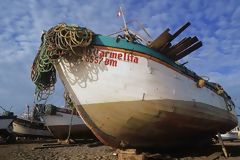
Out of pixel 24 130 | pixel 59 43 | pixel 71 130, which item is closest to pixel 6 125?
pixel 24 130

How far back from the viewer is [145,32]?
9680 millimetres

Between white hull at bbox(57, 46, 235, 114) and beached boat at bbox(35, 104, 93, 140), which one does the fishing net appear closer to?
white hull at bbox(57, 46, 235, 114)

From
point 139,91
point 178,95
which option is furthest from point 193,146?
point 139,91

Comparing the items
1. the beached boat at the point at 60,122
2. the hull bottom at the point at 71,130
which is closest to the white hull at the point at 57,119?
the beached boat at the point at 60,122

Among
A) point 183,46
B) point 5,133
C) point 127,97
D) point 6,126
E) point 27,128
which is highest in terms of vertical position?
point 183,46

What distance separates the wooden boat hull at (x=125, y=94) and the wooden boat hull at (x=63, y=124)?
10533 millimetres

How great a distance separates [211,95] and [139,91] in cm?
454

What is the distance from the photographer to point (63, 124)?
19000mm

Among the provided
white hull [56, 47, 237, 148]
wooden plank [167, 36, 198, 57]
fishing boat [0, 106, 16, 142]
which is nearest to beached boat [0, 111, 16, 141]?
fishing boat [0, 106, 16, 142]

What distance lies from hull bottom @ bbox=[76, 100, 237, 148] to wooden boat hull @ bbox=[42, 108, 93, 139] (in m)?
10.4

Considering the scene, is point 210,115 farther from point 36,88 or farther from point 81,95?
point 36,88

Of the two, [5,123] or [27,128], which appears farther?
[27,128]

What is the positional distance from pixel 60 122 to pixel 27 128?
382 centimetres

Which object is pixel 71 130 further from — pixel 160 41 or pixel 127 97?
pixel 160 41
